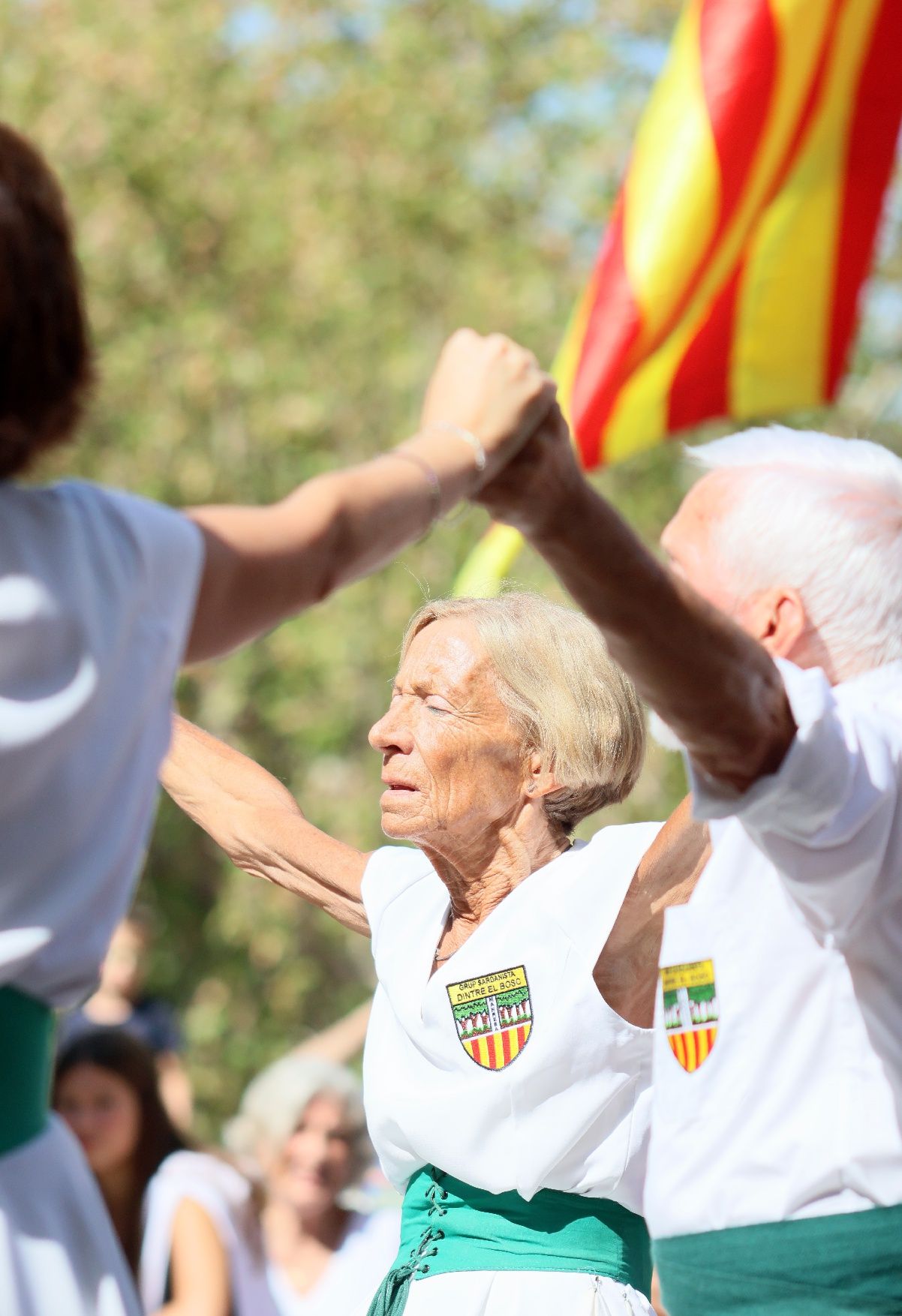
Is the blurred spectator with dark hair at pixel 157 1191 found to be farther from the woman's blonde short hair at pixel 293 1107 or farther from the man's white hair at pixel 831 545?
the man's white hair at pixel 831 545

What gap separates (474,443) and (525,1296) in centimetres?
166

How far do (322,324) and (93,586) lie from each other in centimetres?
1058

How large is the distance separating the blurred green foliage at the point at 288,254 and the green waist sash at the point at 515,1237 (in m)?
8.15

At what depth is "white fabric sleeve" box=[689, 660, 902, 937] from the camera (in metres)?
1.93

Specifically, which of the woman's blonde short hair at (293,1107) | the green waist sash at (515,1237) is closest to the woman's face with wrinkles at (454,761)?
the green waist sash at (515,1237)

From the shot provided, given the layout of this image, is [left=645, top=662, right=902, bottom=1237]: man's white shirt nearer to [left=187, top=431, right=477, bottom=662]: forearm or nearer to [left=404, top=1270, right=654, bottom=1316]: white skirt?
[left=187, top=431, right=477, bottom=662]: forearm

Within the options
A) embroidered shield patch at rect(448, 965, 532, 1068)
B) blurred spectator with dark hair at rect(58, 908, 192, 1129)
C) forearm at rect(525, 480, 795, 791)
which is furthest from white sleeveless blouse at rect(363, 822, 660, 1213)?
blurred spectator with dark hair at rect(58, 908, 192, 1129)

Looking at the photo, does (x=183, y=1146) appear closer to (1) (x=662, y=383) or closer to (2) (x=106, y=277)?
(1) (x=662, y=383)

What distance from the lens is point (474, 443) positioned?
1848 mm

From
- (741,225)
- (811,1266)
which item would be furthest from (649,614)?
(741,225)

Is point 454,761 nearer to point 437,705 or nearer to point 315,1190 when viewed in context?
point 437,705

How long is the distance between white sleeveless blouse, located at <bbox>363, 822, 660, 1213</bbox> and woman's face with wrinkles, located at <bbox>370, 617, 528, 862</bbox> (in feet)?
0.60

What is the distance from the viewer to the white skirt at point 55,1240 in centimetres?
161

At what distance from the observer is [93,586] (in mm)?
1604
